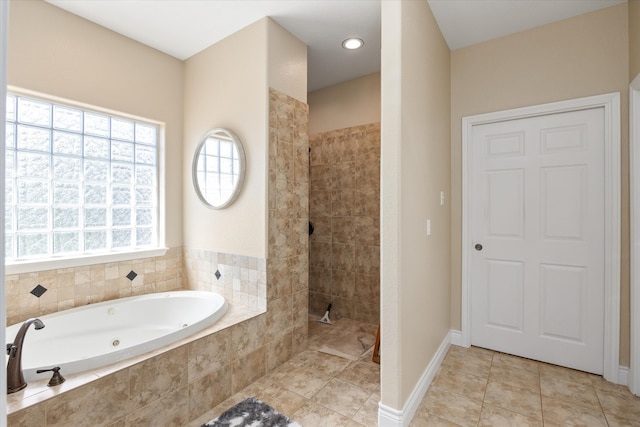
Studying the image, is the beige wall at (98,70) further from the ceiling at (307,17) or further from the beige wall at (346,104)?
the beige wall at (346,104)

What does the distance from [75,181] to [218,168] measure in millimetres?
1051

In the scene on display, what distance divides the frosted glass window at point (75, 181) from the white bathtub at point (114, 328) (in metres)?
0.49

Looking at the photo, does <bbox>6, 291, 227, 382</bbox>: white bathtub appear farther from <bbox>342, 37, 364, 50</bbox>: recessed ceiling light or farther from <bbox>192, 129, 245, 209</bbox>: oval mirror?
<bbox>342, 37, 364, 50</bbox>: recessed ceiling light

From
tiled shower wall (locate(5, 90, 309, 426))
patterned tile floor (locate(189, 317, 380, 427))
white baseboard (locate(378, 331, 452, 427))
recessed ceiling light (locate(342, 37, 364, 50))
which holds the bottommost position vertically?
patterned tile floor (locate(189, 317, 380, 427))

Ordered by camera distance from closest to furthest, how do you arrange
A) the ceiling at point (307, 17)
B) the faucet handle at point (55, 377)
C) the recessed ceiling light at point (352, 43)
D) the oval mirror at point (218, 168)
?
the faucet handle at point (55, 377)
the ceiling at point (307, 17)
the oval mirror at point (218, 168)
the recessed ceiling light at point (352, 43)

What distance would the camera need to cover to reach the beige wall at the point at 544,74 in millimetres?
2113

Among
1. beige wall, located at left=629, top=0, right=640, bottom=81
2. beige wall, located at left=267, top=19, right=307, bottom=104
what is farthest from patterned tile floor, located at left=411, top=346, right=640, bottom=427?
beige wall, located at left=267, top=19, right=307, bottom=104

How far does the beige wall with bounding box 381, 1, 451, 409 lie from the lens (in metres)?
1.65

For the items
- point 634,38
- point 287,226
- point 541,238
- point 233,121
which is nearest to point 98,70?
point 233,121

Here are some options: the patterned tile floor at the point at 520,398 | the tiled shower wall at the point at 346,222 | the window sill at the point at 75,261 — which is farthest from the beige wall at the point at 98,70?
the patterned tile floor at the point at 520,398

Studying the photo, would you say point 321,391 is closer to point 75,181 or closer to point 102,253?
point 102,253

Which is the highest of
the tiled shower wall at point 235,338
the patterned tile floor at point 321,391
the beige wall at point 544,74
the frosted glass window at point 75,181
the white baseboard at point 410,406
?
the beige wall at point 544,74

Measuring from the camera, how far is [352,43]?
8.87 feet

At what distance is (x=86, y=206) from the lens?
2441 mm
